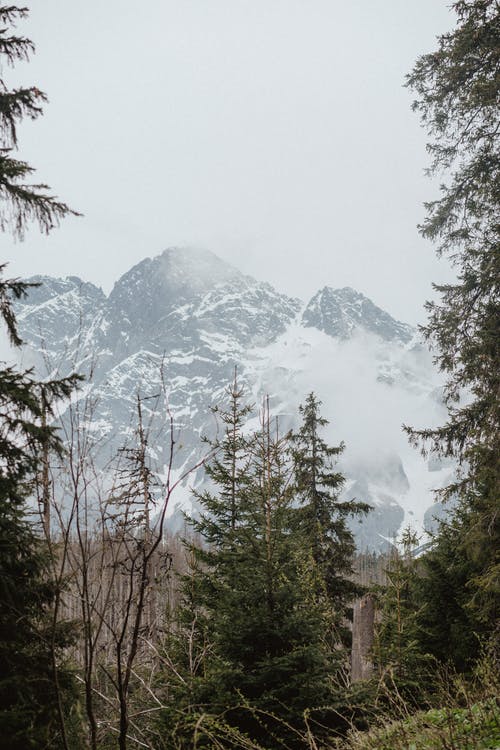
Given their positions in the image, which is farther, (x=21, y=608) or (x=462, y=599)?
(x=462, y=599)

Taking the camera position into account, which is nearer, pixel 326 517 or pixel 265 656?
pixel 265 656

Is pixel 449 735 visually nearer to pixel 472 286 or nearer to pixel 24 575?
pixel 24 575

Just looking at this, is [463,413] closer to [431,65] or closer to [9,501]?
[431,65]

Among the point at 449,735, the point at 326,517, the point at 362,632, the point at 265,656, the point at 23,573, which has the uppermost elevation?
the point at 23,573

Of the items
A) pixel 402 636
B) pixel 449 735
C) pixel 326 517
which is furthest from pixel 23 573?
pixel 326 517

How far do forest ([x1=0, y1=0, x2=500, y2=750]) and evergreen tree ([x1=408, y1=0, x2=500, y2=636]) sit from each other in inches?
1.5

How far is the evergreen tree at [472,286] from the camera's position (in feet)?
24.9

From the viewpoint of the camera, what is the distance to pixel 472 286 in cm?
879

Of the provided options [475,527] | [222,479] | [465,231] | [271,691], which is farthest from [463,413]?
[271,691]

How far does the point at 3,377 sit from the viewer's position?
4.10 m

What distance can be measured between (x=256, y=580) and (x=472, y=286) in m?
6.38

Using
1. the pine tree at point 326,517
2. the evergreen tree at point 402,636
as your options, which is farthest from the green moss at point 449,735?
the pine tree at point 326,517

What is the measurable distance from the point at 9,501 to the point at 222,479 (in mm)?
5054

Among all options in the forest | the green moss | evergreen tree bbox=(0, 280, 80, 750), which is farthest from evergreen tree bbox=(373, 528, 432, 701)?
evergreen tree bbox=(0, 280, 80, 750)
